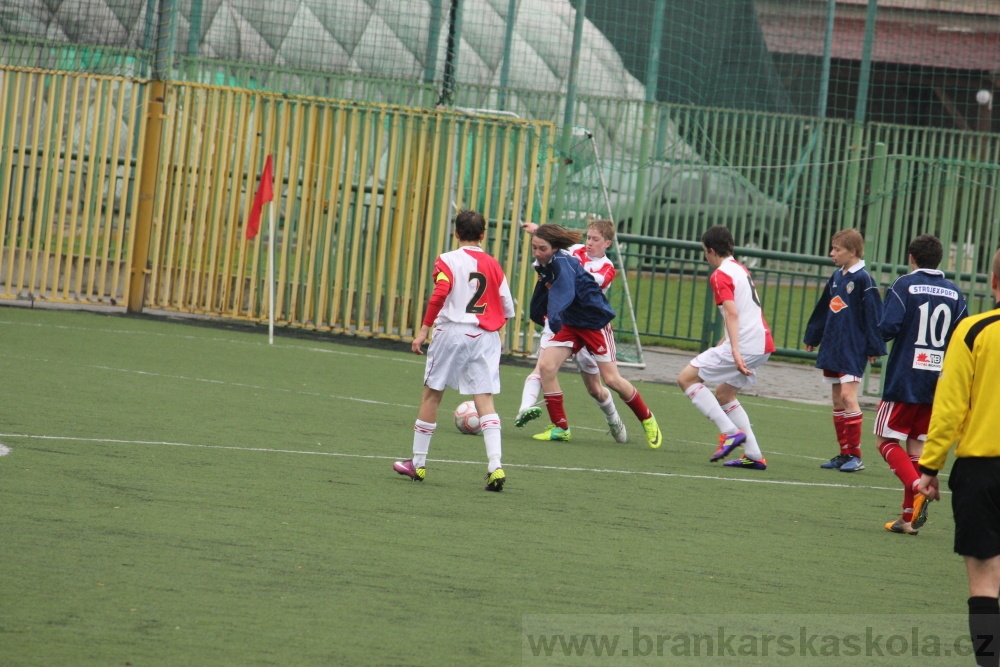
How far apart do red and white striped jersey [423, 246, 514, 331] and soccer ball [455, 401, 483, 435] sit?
86.2 inches

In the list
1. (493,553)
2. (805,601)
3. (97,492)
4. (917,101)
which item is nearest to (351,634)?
(493,553)

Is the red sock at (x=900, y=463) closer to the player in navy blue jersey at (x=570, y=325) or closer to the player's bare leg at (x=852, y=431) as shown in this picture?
the player's bare leg at (x=852, y=431)

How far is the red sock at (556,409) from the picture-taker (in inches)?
395

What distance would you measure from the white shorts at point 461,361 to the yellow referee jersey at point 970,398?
335 centimetres

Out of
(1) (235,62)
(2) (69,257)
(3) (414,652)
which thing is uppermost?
(1) (235,62)

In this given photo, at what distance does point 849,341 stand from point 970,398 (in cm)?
518

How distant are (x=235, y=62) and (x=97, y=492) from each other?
17783 mm

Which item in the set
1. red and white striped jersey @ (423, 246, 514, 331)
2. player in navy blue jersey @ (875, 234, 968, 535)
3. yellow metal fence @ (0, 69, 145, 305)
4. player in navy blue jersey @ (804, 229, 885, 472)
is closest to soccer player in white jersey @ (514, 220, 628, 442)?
player in navy blue jersey @ (804, 229, 885, 472)

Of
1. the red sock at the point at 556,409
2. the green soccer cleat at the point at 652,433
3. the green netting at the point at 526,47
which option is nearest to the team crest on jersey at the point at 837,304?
the green soccer cleat at the point at 652,433

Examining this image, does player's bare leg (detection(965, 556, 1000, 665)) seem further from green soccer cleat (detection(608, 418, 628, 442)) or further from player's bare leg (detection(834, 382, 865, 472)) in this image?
green soccer cleat (detection(608, 418, 628, 442))

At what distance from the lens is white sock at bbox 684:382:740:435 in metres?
9.52

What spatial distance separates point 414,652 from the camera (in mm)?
4383

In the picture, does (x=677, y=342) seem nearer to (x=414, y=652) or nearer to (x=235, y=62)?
(x=235, y=62)

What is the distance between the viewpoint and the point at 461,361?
25.2 feet
